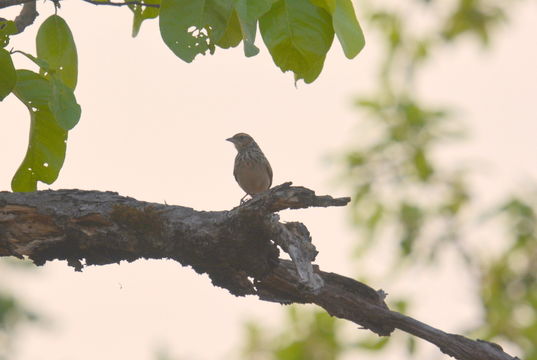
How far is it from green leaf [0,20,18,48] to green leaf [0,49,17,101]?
215 mm

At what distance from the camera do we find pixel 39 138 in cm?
431

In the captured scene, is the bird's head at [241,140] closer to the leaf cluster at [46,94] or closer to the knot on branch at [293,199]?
the leaf cluster at [46,94]

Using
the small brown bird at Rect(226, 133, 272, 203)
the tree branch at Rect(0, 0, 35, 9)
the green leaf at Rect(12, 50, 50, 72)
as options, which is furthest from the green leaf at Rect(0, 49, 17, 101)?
the small brown bird at Rect(226, 133, 272, 203)

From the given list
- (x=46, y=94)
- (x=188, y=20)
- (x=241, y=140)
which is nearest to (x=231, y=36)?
(x=188, y=20)

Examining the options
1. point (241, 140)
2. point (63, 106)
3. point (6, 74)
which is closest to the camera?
point (6, 74)

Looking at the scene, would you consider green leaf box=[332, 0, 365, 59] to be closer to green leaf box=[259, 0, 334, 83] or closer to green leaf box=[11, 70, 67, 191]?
green leaf box=[259, 0, 334, 83]

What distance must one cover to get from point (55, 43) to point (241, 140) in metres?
5.57

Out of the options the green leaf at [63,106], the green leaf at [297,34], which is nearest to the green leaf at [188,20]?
the green leaf at [297,34]

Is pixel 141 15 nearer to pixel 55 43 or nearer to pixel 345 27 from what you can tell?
pixel 55 43

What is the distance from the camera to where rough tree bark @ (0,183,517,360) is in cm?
428

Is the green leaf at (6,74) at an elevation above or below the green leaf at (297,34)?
below

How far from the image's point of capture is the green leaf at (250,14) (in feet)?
10.7

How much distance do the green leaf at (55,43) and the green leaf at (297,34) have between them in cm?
115

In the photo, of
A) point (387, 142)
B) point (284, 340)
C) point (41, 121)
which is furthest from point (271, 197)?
point (387, 142)
